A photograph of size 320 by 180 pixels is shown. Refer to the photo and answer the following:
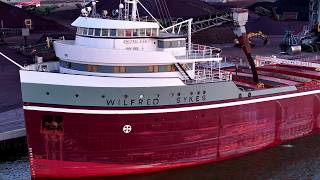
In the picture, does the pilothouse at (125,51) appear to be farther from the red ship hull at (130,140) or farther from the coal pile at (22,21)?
the coal pile at (22,21)

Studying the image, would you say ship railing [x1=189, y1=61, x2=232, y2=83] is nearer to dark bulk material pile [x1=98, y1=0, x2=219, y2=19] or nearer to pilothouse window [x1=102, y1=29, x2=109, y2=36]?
pilothouse window [x1=102, y1=29, x2=109, y2=36]

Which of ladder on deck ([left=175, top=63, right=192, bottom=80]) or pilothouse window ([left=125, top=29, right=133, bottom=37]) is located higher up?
pilothouse window ([left=125, top=29, right=133, bottom=37])

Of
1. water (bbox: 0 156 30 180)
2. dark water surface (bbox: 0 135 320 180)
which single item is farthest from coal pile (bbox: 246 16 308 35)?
water (bbox: 0 156 30 180)

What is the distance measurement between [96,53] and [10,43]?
39.7m

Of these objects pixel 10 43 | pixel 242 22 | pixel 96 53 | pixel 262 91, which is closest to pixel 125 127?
pixel 96 53

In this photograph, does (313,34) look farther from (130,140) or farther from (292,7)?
(130,140)

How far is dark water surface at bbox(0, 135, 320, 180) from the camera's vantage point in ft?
89.9

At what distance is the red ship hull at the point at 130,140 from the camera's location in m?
25.2

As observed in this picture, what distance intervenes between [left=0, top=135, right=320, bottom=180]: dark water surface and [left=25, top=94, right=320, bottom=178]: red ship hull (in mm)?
428

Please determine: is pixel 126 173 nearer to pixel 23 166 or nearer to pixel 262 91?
pixel 23 166

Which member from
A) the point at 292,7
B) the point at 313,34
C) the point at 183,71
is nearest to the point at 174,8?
the point at 313,34

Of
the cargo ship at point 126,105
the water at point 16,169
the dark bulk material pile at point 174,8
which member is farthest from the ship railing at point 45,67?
the dark bulk material pile at point 174,8

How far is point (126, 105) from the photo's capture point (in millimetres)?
25344

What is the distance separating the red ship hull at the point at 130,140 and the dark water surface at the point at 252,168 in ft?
1.40
